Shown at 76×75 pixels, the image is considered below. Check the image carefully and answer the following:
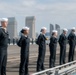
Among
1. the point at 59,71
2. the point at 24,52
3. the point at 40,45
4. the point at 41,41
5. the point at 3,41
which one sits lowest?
the point at 59,71

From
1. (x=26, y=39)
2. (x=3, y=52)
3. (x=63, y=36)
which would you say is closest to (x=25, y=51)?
(x=26, y=39)

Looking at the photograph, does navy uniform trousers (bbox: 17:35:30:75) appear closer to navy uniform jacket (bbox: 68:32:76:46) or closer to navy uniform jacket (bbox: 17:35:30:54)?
navy uniform jacket (bbox: 17:35:30:54)

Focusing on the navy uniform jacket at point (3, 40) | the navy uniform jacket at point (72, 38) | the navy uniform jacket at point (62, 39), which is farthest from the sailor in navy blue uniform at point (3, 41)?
the navy uniform jacket at point (72, 38)

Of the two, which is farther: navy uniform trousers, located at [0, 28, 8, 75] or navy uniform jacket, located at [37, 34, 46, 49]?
navy uniform jacket, located at [37, 34, 46, 49]

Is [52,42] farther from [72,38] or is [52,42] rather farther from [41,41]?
[72,38]

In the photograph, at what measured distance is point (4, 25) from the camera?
9.62m

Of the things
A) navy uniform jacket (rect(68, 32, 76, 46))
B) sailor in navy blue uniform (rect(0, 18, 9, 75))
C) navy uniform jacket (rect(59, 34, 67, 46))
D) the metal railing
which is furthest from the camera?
navy uniform jacket (rect(68, 32, 76, 46))

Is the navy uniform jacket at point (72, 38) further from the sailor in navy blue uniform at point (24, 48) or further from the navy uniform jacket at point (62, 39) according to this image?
the sailor in navy blue uniform at point (24, 48)

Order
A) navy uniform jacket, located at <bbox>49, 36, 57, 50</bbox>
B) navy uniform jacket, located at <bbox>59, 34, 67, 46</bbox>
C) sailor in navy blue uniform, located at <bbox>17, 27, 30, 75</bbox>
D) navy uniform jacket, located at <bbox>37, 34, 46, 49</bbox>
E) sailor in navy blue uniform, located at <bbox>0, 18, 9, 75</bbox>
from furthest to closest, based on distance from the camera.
Result: navy uniform jacket, located at <bbox>59, 34, 67, 46</bbox>
navy uniform jacket, located at <bbox>49, 36, 57, 50</bbox>
navy uniform jacket, located at <bbox>37, 34, 46, 49</bbox>
sailor in navy blue uniform, located at <bbox>17, 27, 30, 75</bbox>
sailor in navy blue uniform, located at <bbox>0, 18, 9, 75</bbox>

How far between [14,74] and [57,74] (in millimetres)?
3707

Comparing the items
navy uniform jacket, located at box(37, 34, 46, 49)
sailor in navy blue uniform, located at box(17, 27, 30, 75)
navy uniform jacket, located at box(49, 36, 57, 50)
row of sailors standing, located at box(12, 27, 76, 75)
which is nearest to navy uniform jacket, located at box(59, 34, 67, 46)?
row of sailors standing, located at box(12, 27, 76, 75)

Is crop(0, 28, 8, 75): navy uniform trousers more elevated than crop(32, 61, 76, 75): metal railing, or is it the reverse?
crop(0, 28, 8, 75): navy uniform trousers

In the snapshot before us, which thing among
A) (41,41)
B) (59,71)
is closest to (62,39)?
(41,41)

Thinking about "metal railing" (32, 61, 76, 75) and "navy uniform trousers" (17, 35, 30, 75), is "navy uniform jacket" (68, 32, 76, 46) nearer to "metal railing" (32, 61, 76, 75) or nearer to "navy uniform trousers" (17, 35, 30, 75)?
"metal railing" (32, 61, 76, 75)
